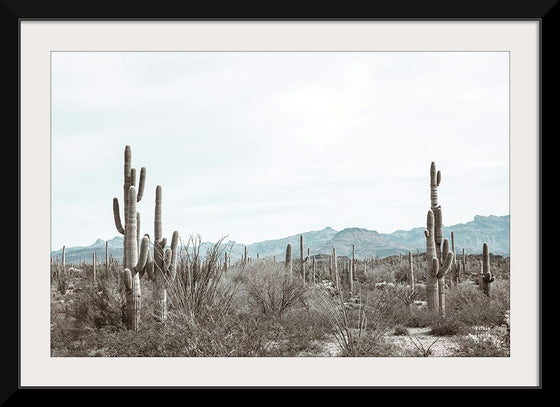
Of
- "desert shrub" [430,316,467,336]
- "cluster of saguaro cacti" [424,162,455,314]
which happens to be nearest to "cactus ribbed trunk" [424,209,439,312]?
"cluster of saguaro cacti" [424,162,455,314]

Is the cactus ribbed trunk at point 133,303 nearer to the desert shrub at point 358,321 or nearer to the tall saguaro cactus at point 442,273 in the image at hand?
the desert shrub at point 358,321

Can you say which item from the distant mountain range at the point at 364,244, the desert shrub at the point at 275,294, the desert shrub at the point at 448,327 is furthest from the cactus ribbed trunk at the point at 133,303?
the distant mountain range at the point at 364,244

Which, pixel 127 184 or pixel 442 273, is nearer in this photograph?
pixel 127 184

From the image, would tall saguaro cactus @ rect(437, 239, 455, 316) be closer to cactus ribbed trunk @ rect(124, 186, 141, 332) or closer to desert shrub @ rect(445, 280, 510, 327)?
desert shrub @ rect(445, 280, 510, 327)

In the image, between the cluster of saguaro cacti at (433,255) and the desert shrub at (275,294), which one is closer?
the cluster of saguaro cacti at (433,255)

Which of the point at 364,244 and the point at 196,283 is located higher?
the point at 196,283

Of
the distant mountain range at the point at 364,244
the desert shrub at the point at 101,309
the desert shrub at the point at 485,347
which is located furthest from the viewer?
the distant mountain range at the point at 364,244

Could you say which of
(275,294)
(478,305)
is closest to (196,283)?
(275,294)

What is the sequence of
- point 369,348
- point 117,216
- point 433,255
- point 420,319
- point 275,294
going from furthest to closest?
point 275,294 < point 433,255 < point 420,319 < point 117,216 < point 369,348

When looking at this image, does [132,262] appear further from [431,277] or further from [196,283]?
[431,277]

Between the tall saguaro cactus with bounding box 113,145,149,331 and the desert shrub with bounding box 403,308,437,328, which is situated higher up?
the tall saguaro cactus with bounding box 113,145,149,331
